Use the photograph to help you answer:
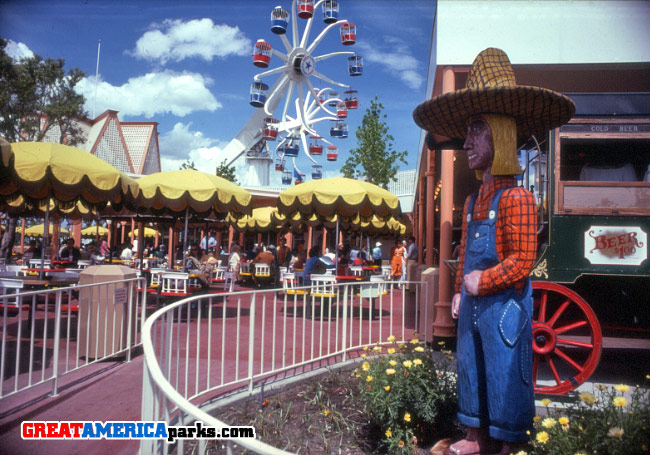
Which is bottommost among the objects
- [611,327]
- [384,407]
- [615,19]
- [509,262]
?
[384,407]

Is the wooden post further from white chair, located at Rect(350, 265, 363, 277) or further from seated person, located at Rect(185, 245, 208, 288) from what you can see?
white chair, located at Rect(350, 265, 363, 277)

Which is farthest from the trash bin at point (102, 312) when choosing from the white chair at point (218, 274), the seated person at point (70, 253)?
the white chair at point (218, 274)

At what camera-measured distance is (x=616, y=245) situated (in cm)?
428

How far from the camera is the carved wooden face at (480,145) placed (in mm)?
3008

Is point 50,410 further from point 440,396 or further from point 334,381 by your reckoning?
point 440,396

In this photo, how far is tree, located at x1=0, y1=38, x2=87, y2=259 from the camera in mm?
16289

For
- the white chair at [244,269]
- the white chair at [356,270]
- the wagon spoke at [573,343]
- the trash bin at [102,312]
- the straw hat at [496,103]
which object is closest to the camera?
the straw hat at [496,103]

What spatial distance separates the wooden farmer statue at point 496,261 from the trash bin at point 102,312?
396 centimetres

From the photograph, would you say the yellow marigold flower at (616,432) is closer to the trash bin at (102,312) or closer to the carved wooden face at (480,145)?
the carved wooden face at (480,145)

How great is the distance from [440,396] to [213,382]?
222cm

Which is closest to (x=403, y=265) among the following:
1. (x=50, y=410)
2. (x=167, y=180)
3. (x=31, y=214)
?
(x=167, y=180)

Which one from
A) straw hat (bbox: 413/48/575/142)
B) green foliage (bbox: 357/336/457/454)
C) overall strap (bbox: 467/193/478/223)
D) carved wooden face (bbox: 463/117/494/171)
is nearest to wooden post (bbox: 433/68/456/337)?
green foliage (bbox: 357/336/457/454)

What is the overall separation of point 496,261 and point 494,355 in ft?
1.77

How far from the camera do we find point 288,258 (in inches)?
701
